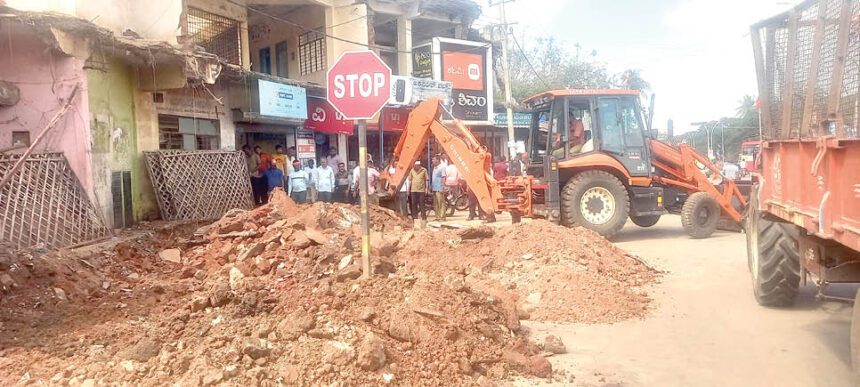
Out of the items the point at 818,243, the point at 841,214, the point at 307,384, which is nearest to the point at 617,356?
the point at 818,243

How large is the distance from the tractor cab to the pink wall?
7767 mm

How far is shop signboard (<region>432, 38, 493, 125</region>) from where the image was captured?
68.7ft

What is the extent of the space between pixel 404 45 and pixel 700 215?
11.6 m

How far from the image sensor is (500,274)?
798cm

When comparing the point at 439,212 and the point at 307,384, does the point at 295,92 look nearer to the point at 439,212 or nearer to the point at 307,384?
the point at 439,212

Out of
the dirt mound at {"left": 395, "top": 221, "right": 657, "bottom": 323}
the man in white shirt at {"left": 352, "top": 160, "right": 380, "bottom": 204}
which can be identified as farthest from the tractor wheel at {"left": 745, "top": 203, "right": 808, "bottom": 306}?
the man in white shirt at {"left": 352, "top": 160, "right": 380, "bottom": 204}

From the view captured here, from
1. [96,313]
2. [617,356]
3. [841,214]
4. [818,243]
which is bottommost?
[617,356]

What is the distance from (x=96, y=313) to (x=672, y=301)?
5.95 meters

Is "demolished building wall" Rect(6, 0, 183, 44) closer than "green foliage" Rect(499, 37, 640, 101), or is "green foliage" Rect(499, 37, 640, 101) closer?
"demolished building wall" Rect(6, 0, 183, 44)

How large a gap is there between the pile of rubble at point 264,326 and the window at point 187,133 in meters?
5.40

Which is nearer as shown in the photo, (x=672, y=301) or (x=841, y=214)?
(x=841, y=214)

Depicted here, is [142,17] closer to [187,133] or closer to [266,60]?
[187,133]

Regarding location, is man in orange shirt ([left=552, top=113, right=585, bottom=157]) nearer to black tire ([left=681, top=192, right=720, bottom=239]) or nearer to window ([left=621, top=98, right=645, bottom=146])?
window ([left=621, top=98, right=645, bottom=146])

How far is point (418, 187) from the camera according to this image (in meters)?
15.0
